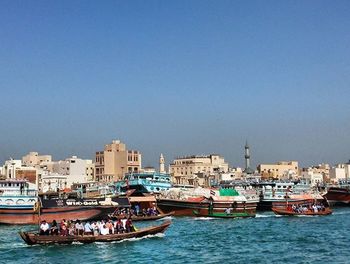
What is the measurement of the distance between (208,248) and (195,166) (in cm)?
14011

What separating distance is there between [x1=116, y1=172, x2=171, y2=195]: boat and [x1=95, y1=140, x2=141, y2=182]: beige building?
238ft

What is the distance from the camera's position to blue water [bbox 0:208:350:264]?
112ft

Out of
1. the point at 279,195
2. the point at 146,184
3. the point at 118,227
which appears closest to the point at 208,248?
the point at 118,227

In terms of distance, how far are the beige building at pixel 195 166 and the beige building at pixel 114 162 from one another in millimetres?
13424

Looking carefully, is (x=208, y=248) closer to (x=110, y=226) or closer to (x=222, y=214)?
(x=110, y=226)

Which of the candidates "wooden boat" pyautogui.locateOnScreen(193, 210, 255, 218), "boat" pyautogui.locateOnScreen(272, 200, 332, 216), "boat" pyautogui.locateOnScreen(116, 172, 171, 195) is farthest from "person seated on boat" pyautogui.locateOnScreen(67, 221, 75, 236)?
"boat" pyautogui.locateOnScreen(116, 172, 171, 195)

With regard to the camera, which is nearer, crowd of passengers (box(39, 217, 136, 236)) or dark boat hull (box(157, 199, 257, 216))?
crowd of passengers (box(39, 217, 136, 236))

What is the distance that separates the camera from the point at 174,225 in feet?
177

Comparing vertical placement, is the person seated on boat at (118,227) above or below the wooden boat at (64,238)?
above

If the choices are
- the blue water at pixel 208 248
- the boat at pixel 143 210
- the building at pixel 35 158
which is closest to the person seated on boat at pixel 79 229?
the blue water at pixel 208 248

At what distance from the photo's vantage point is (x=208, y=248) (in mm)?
38719

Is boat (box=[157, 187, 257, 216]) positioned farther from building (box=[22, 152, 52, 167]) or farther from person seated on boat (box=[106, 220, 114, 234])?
building (box=[22, 152, 52, 167])

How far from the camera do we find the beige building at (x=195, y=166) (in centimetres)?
17789

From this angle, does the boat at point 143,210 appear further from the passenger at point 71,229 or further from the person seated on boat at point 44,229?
the person seated on boat at point 44,229
